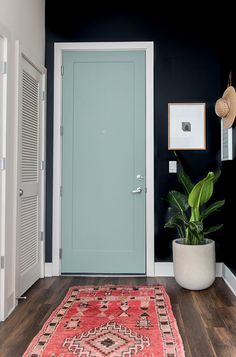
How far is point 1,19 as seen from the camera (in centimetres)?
237

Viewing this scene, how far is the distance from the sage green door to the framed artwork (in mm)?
289

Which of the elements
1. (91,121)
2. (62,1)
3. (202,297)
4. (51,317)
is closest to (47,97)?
(91,121)

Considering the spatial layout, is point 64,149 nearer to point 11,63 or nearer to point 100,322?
point 11,63

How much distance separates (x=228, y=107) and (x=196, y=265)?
1.38 metres

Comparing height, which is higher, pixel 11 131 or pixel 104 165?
pixel 11 131

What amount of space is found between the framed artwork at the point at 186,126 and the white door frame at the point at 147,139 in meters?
0.20

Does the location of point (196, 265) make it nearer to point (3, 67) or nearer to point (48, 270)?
point (48, 270)

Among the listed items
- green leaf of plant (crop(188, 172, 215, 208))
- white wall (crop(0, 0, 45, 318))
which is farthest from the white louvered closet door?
green leaf of plant (crop(188, 172, 215, 208))

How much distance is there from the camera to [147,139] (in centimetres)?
339

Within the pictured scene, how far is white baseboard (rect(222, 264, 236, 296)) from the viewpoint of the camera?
2905 mm

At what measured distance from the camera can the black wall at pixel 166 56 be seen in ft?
11.1

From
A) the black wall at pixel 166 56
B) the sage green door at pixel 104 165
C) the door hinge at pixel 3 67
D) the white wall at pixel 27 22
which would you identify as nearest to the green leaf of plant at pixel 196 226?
the black wall at pixel 166 56

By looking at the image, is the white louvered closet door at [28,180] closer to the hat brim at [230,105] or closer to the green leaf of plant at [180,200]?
the green leaf of plant at [180,200]

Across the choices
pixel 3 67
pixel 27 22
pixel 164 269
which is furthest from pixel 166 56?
pixel 164 269
